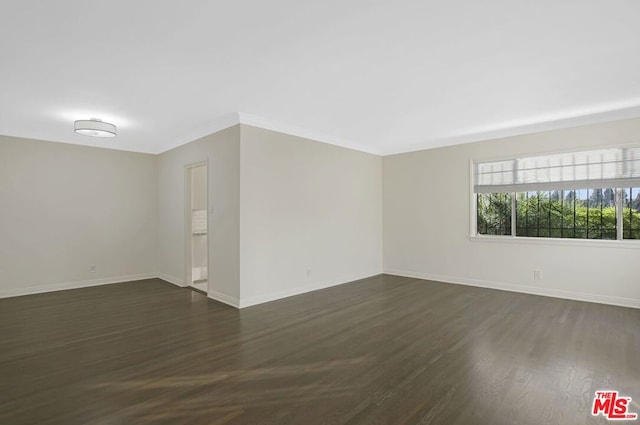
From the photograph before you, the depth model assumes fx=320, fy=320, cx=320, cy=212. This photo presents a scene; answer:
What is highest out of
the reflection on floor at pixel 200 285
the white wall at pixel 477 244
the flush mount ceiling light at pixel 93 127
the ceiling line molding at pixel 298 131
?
the ceiling line molding at pixel 298 131

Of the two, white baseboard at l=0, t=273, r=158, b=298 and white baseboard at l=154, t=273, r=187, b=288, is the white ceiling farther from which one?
white baseboard at l=154, t=273, r=187, b=288

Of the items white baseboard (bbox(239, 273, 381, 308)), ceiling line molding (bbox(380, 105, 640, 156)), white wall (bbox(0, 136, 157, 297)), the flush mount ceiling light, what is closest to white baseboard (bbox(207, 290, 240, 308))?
white baseboard (bbox(239, 273, 381, 308))

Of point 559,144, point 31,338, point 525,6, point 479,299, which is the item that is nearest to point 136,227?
point 31,338

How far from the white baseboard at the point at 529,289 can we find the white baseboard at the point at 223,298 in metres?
3.53

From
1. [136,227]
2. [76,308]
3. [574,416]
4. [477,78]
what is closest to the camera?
[574,416]

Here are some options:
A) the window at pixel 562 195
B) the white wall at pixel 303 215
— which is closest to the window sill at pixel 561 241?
the window at pixel 562 195

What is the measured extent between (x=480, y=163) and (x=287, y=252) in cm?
372

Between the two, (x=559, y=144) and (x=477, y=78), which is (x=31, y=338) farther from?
(x=559, y=144)

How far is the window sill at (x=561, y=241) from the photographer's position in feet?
14.3

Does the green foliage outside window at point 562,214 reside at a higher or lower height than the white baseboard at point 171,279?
higher

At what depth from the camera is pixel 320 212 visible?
5.52 m

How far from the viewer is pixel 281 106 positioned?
4.07m

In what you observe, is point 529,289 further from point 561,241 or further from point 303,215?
point 303,215

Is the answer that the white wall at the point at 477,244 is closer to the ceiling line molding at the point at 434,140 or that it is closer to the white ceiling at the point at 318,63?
the ceiling line molding at the point at 434,140
